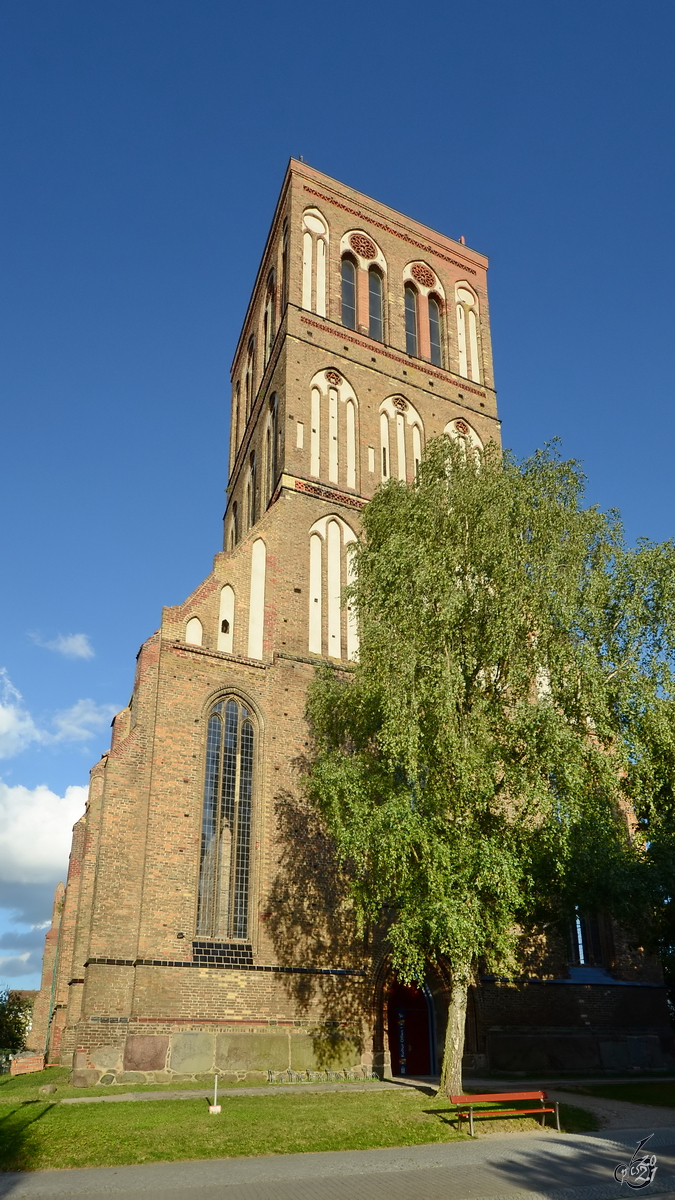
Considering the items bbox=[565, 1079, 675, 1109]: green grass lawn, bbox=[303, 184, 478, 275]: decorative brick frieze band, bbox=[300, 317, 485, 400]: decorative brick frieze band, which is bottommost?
bbox=[565, 1079, 675, 1109]: green grass lawn

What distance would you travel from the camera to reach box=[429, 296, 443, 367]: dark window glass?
32.1 m

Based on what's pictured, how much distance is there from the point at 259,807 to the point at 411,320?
1978 centimetres

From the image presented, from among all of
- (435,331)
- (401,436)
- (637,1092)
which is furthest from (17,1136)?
(435,331)

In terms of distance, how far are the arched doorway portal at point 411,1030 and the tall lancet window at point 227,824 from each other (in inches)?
178

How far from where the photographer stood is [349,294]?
31.0 m

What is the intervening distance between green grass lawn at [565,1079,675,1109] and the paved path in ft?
18.0

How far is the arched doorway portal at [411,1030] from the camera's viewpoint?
20.7 m

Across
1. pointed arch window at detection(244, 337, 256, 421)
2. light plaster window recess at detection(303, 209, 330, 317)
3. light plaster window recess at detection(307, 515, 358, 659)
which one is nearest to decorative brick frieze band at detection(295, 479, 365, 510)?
light plaster window recess at detection(307, 515, 358, 659)

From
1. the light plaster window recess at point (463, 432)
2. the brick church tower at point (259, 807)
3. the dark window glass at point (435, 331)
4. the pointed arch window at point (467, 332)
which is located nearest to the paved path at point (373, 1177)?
the brick church tower at point (259, 807)

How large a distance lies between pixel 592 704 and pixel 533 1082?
916 centimetres

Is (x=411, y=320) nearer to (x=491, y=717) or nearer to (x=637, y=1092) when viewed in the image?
(x=491, y=717)

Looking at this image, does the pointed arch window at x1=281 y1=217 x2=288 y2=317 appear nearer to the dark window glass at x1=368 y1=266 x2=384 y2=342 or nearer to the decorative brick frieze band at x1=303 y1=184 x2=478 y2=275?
the decorative brick frieze band at x1=303 y1=184 x2=478 y2=275

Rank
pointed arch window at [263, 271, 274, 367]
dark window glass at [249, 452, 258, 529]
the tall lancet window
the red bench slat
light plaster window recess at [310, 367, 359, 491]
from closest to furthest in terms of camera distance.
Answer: the red bench slat → the tall lancet window → light plaster window recess at [310, 367, 359, 491] → dark window glass at [249, 452, 258, 529] → pointed arch window at [263, 271, 274, 367]

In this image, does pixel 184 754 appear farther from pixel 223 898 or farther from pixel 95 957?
pixel 95 957
